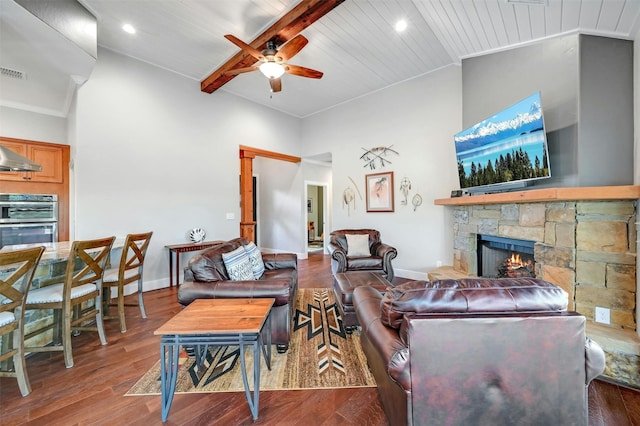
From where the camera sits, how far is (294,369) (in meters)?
1.98

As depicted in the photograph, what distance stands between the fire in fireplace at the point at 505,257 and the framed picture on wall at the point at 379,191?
67.0 inches

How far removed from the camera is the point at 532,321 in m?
1.11

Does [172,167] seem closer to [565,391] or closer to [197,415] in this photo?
[197,415]

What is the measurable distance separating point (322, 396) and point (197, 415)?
775 millimetres

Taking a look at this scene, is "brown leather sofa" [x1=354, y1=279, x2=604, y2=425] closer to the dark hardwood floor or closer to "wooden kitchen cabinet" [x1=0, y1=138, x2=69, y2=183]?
the dark hardwood floor

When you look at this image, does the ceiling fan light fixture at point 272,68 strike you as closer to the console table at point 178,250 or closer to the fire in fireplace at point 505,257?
the console table at point 178,250

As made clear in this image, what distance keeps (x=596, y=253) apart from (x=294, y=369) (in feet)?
8.82

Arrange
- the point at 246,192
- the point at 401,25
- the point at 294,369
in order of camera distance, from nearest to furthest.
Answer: the point at 294,369 → the point at 401,25 → the point at 246,192

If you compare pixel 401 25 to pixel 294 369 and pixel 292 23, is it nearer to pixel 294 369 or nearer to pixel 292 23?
pixel 292 23

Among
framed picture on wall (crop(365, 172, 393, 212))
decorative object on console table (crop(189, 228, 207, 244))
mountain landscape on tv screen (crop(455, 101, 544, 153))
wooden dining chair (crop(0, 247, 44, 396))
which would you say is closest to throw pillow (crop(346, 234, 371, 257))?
framed picture on wall (crop(365, 172, 393, 212))

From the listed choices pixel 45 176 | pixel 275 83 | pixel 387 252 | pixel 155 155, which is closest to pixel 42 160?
pixel 45 176

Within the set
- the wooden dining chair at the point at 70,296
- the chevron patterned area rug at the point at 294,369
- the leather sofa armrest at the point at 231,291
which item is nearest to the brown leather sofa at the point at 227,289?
the leather sofa armrest at the point at 231,291

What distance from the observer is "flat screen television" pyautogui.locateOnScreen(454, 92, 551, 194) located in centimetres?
246

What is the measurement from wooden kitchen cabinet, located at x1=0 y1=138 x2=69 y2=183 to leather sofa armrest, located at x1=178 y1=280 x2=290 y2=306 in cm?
414
